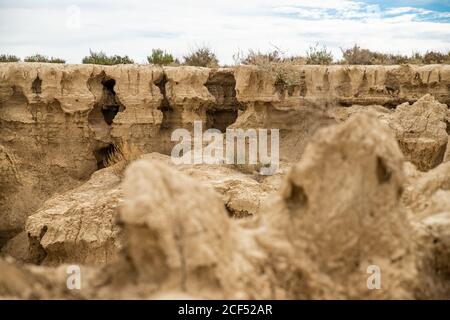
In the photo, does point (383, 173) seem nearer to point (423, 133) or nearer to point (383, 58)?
point (423, 133)

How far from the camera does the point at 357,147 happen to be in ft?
13.4

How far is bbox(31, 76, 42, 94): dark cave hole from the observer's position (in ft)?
43.6

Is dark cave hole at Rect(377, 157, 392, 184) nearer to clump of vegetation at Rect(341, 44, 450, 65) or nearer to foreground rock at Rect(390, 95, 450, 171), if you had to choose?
foreground rock at Rect(390, 95, 450, 171)

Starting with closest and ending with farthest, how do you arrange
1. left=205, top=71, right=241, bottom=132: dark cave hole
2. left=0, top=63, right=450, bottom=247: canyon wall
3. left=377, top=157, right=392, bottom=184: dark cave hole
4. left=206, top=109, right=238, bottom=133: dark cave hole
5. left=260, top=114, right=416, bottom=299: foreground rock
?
left=260, top=114, right=416, bottom=299: foreground rock < left=377, top=157, right=392, bottom=184: dark cave hole < left=0, top=63, right=450, bottom=247: canyon wall < left=205, top=71, right=241, bottom=132: dark cave hole < left=206, top=109, right=238, bottom=133: dark cave hole

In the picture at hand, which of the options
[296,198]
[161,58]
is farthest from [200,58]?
[296,198]

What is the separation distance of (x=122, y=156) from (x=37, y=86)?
2.24 metres

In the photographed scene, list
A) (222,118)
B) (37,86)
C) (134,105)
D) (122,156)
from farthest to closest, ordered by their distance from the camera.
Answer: (222,118), (134,105), (122,156), (37,86)

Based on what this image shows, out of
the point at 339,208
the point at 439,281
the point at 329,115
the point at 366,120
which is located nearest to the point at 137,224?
the point at 339,208

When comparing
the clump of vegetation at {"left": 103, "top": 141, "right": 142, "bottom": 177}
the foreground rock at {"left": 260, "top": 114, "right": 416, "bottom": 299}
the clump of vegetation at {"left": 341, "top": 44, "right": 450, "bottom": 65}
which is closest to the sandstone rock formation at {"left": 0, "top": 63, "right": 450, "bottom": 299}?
the foreground rock at {"left": 260, "top": 114, "right": 416, "bottom": 299}

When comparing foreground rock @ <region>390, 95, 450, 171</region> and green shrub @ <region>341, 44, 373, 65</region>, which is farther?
green shrub @ <region>341, 44, 373, 65</region>

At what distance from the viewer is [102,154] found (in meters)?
14.4

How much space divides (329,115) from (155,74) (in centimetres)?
371

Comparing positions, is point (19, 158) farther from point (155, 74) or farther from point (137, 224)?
point (137, 224)

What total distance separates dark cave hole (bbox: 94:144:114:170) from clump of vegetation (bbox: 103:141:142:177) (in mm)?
104
